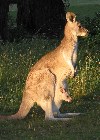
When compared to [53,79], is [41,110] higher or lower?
lower

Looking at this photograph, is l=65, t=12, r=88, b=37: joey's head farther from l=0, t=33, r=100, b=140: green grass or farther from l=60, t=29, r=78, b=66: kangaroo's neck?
l=0, t=33, r=100, b=140: green grass

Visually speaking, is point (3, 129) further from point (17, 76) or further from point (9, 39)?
point (9, 39)

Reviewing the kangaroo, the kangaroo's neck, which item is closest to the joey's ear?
the kangaroo

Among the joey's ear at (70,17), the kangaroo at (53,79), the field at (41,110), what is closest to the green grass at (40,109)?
the field at (41,110)

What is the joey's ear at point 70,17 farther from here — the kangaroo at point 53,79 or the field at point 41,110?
the field at point 41,110

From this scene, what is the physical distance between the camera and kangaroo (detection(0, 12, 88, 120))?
841 cm

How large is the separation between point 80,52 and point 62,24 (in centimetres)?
582

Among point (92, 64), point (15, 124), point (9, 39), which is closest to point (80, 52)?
point (92, 64)

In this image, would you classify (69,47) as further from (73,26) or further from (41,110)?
(41,110)

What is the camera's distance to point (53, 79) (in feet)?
28.0

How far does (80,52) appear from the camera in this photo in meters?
14.3

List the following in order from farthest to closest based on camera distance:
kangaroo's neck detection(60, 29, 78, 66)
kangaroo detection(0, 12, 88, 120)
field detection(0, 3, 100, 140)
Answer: kangaroo's neck detection(60, 29, 78, 66) < kangaroo detection(0, 12, 88, 120) < field detection(0, 3, 100, 140)

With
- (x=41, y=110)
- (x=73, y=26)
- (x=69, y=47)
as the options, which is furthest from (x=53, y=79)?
(x=41, y=110)

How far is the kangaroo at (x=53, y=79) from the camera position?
8406 millimetres
